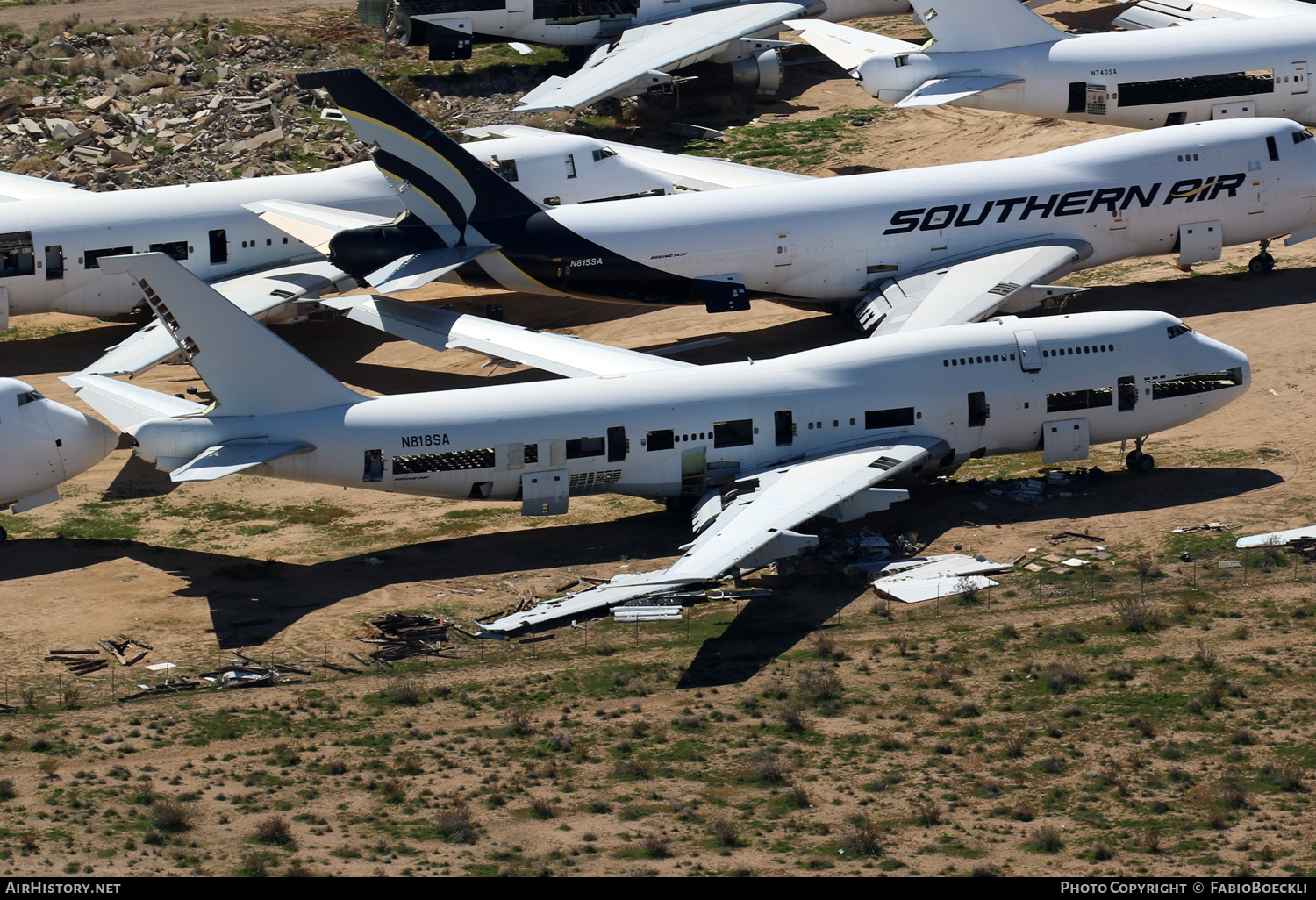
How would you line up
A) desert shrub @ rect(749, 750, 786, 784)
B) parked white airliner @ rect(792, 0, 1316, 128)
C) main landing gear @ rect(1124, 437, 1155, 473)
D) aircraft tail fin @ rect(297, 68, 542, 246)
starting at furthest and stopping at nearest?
parked white airliner @ rect(792, 0, 1316, 128), aircraft tail fin @ rect(297, 68, 542, 246), main landing gear @ rect(1124, 437, 1155, 473), desert shrub @ rect(749, 750, 786, 784)

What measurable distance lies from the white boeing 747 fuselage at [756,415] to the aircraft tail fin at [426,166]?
499 inches

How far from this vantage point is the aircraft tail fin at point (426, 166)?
2197 inches

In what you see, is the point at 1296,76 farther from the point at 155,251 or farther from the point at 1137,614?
the point at 155,251

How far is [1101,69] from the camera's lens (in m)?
68.8

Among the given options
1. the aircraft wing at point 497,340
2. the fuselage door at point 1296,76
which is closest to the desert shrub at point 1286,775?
the aircraft wing at point 497,340

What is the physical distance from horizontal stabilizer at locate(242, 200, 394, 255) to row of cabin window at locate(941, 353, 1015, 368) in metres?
21.3

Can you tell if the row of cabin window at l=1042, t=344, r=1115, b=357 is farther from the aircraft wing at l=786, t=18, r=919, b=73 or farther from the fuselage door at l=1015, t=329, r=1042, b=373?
the aircraft wing at l=786, t=18, r=919, b=73

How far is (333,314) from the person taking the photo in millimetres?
60125

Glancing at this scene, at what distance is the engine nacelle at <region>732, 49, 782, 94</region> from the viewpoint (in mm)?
80562

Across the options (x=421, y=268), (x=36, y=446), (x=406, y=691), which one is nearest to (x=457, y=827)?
(x=406, y=691)

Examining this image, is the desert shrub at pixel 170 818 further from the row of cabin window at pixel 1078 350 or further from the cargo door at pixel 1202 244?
the cargo door at pixel 1202 244

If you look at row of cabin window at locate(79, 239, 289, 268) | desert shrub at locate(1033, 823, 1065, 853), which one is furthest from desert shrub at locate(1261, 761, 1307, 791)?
row of cabin window at locate(79, 239, 289, 268)

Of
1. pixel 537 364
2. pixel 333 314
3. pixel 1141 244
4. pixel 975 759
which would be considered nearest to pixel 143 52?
pixel 333 314

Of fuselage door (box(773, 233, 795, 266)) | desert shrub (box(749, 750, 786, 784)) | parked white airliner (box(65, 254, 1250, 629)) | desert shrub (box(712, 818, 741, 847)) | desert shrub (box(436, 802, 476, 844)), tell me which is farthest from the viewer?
fuselage door (box(773, 233, 795, 266))
